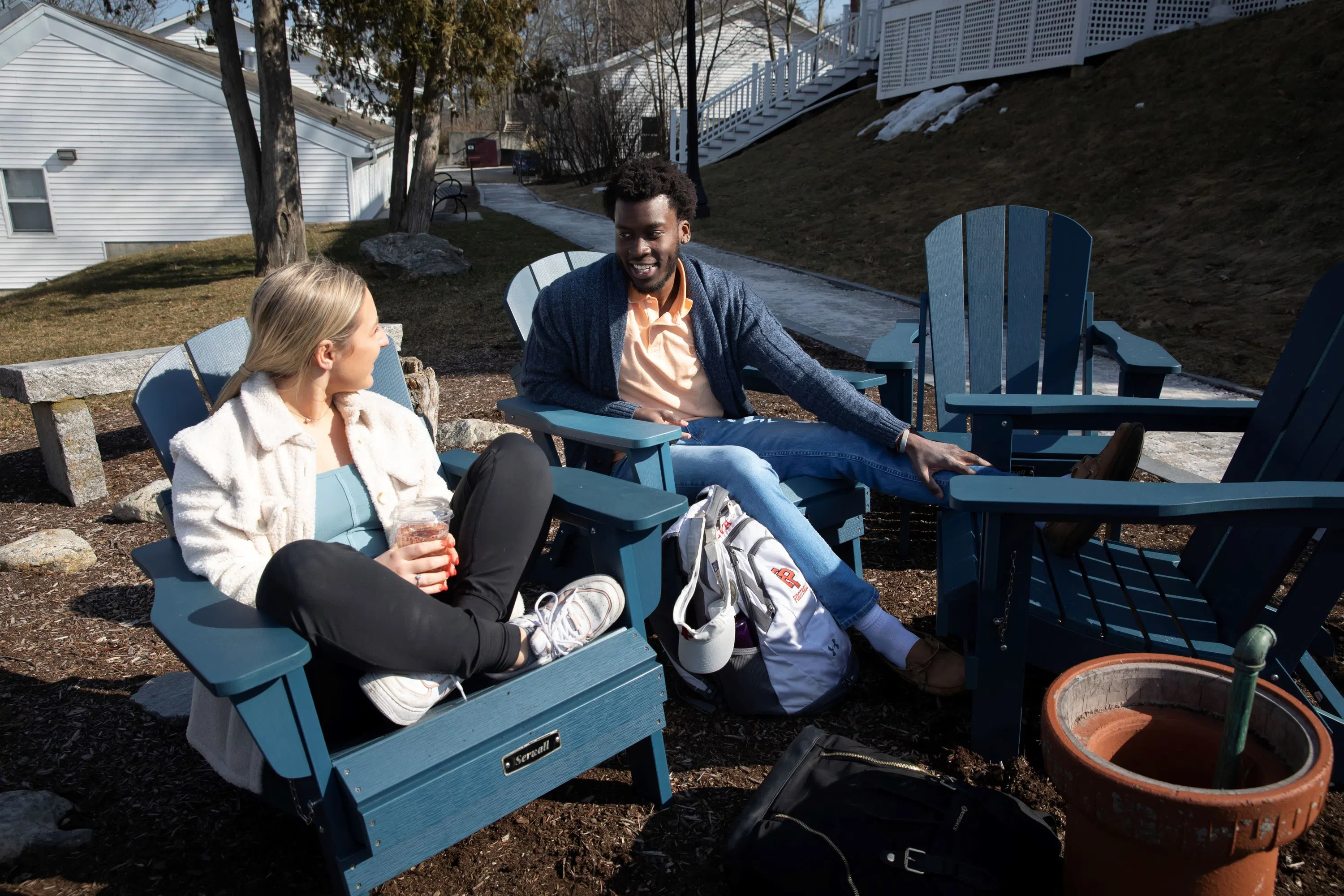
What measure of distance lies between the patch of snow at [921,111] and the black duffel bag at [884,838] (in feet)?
45.7

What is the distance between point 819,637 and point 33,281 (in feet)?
62.0

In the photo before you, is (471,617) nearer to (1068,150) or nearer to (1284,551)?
(1284,551)

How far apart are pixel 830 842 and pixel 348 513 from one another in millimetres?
1260

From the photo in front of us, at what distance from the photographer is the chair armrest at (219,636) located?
139 cm

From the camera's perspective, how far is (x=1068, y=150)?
1075cm

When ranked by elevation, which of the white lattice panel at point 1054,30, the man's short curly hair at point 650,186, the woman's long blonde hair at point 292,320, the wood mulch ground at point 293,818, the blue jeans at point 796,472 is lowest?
the wood mulch ground at point 293,818

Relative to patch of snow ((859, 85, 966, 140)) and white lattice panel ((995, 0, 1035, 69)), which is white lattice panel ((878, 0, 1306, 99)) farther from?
patch of snow ((859, 85, 966, 140))

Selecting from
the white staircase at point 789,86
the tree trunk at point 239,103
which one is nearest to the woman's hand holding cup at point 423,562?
the tree trunk at point 239,103

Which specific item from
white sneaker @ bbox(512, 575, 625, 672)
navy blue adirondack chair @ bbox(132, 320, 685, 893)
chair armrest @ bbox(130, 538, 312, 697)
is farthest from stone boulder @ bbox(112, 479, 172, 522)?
white sneaker @ bbox(512, 575, 625, 672)

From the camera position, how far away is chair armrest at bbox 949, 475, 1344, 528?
64.6 inches

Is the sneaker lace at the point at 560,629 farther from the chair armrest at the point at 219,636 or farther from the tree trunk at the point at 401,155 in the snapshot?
the tree trunk at the point at 401,155

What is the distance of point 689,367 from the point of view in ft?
9.38

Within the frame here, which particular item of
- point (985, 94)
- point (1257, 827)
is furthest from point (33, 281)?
point (1257, 827)

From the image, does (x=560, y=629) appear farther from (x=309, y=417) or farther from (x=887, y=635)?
(x=887, y=635)
